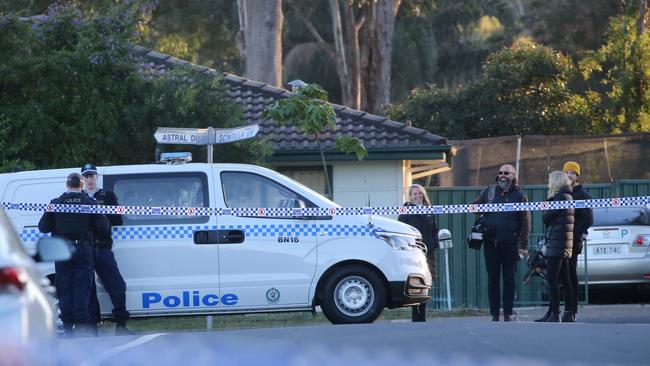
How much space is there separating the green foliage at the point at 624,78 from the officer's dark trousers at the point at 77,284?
19.3 m

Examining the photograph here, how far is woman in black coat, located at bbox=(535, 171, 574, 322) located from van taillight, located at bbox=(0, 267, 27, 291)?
8.18 meters

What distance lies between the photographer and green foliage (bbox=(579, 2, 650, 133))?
A: 28047 mm

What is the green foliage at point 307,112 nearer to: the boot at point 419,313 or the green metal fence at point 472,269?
the green metal fence at point 472,269

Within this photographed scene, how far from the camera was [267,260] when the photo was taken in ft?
39.8

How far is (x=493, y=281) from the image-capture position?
1274 cm

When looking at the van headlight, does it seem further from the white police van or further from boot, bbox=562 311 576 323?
boot, bbox=562 311 576 323

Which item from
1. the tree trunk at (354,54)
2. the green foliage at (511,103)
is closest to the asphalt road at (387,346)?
the green foliage at (511,103)

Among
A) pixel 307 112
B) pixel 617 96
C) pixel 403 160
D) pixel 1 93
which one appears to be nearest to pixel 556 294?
pixel 307 112

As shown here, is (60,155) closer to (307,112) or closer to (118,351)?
(307,112)

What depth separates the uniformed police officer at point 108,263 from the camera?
39.2ft

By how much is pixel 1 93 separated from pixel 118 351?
8.40 metres

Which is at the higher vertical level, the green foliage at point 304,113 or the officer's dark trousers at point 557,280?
the green foliage at point 304,113

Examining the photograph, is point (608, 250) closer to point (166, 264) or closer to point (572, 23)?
point (166, 264)

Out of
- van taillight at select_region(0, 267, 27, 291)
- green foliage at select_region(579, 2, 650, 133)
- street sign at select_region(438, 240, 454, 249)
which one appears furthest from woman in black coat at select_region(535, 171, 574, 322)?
green foliage at select_region(579, 2, 650, 133)
